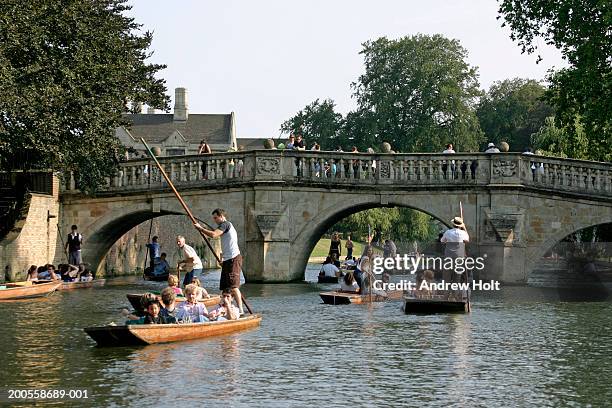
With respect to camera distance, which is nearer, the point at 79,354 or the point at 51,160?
the point at 79,354

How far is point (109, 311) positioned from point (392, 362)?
360 inches

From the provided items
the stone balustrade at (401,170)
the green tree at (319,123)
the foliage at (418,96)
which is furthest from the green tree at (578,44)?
the green tree at (319,123)

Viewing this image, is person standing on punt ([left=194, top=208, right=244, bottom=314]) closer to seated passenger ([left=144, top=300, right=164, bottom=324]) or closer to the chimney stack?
seated passenger ([left=144, top=300, right=164, bottom=324])

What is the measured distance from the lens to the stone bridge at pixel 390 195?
31047mm

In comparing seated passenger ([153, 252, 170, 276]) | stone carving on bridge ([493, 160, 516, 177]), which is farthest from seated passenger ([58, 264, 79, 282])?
stone carving on bridge ([493, 160, 516, 177])

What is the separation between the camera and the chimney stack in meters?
84.7

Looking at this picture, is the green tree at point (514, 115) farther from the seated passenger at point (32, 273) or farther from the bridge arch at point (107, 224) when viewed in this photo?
the seated passenger at point (32, 273)

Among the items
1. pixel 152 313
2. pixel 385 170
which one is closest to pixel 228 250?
pixel 152 313

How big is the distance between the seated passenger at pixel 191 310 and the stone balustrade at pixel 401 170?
47.0 ft

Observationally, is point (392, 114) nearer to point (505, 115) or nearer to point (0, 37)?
point (505, 115)

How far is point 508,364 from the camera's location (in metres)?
14.8

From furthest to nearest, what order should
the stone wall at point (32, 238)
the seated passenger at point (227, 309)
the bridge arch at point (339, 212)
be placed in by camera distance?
the bridge arch at point (339, 212) < the stone wall at point (32, 238) < the seated passenger at point (227, 309)

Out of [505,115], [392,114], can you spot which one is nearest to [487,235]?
[392,114]

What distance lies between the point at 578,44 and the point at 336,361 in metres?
18.4
